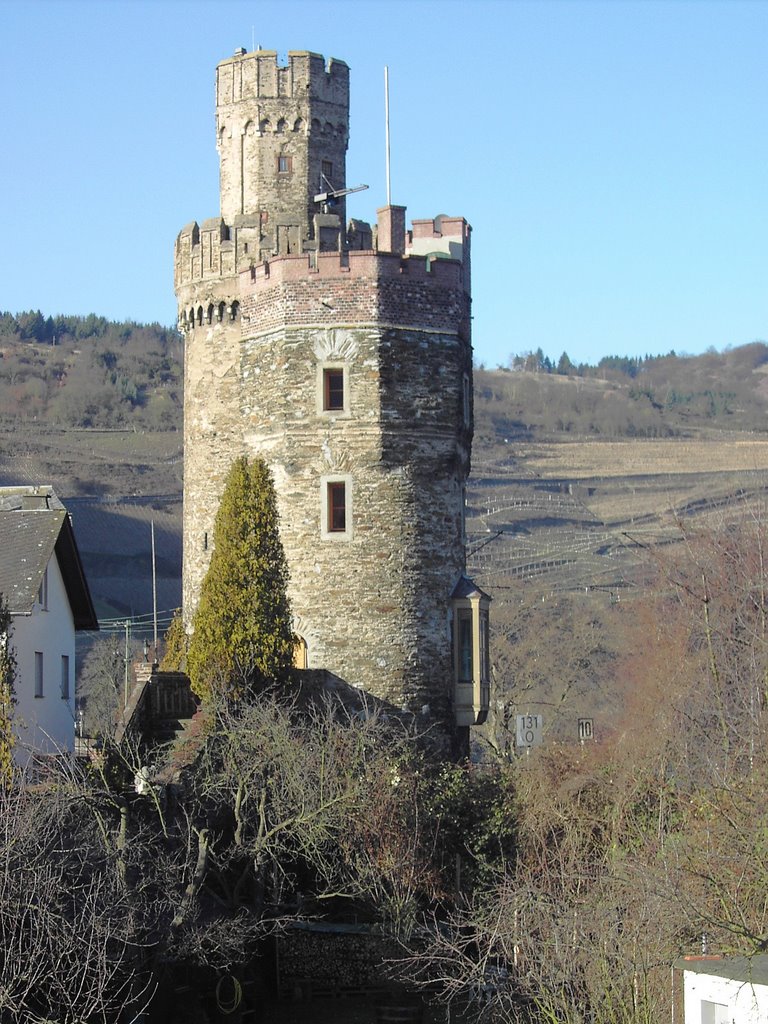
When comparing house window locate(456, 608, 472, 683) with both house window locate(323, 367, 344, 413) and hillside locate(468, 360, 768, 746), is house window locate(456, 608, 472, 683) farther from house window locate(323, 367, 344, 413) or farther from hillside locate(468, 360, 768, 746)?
hillside locate(468, 360, 768, 746)

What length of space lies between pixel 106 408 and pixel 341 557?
152m

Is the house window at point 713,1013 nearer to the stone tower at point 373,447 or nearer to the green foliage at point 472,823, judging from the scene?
the green foliage at point 472,823

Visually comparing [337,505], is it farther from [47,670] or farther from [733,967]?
[733,967]

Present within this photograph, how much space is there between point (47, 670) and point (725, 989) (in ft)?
65.9

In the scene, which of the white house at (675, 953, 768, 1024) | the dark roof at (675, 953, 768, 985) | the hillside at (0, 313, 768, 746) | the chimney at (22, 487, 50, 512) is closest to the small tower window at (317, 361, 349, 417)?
the chimney at (22, 487, 50, 512)

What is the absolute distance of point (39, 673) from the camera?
3959 centimetres

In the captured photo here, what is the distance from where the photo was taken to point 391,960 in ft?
107

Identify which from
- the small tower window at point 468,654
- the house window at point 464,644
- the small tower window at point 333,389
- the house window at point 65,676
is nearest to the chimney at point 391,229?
the small tower window at point 333,389

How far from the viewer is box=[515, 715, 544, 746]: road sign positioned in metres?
48.5

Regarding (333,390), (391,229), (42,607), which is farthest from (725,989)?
(391,229)

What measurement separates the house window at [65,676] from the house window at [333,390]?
26.0 feet

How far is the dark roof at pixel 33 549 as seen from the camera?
37.9 m

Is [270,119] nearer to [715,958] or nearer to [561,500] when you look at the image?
[715,958]

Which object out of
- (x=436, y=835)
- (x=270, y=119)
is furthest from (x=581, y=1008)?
(x=270, y=119)
